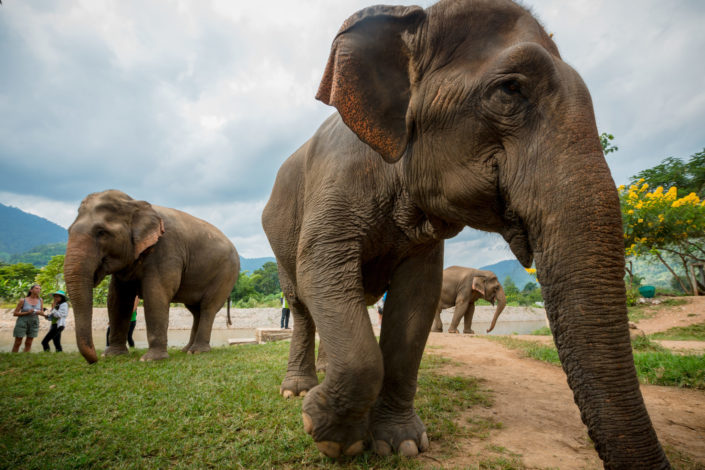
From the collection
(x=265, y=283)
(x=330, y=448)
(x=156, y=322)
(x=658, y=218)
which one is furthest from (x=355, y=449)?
(x=265, y=283)

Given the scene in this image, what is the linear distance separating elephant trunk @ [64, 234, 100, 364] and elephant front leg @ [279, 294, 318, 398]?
8.58 feet

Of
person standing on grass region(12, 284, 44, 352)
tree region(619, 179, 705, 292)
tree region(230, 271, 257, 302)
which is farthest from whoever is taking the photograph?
tree region(230, 271, 257, 302)

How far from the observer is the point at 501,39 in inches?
70.2

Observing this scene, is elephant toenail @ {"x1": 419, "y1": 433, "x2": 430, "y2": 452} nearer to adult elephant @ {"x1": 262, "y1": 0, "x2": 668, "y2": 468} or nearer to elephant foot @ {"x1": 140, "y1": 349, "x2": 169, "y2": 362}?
adult elephant @ {"x1": 262, "y1": 0, "x2": 668, "y2": 468}

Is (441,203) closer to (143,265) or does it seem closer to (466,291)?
(143,265)

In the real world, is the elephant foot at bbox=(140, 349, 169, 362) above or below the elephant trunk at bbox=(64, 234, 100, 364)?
below

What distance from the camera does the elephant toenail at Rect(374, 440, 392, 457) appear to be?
224 centimetres

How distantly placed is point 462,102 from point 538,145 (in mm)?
396

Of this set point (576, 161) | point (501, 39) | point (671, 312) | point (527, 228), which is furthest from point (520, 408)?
point (671, 312)

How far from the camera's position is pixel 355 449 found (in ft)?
7.02

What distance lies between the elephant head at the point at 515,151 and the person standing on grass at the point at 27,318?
8.28 m

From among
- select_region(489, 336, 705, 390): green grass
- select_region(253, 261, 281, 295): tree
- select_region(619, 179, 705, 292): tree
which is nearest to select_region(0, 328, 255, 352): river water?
select_region(489, 336, 705, 390): green grass

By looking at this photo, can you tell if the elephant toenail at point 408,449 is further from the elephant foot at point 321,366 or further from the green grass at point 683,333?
the green grass at point 683,333

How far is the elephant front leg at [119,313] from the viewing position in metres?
6.62
